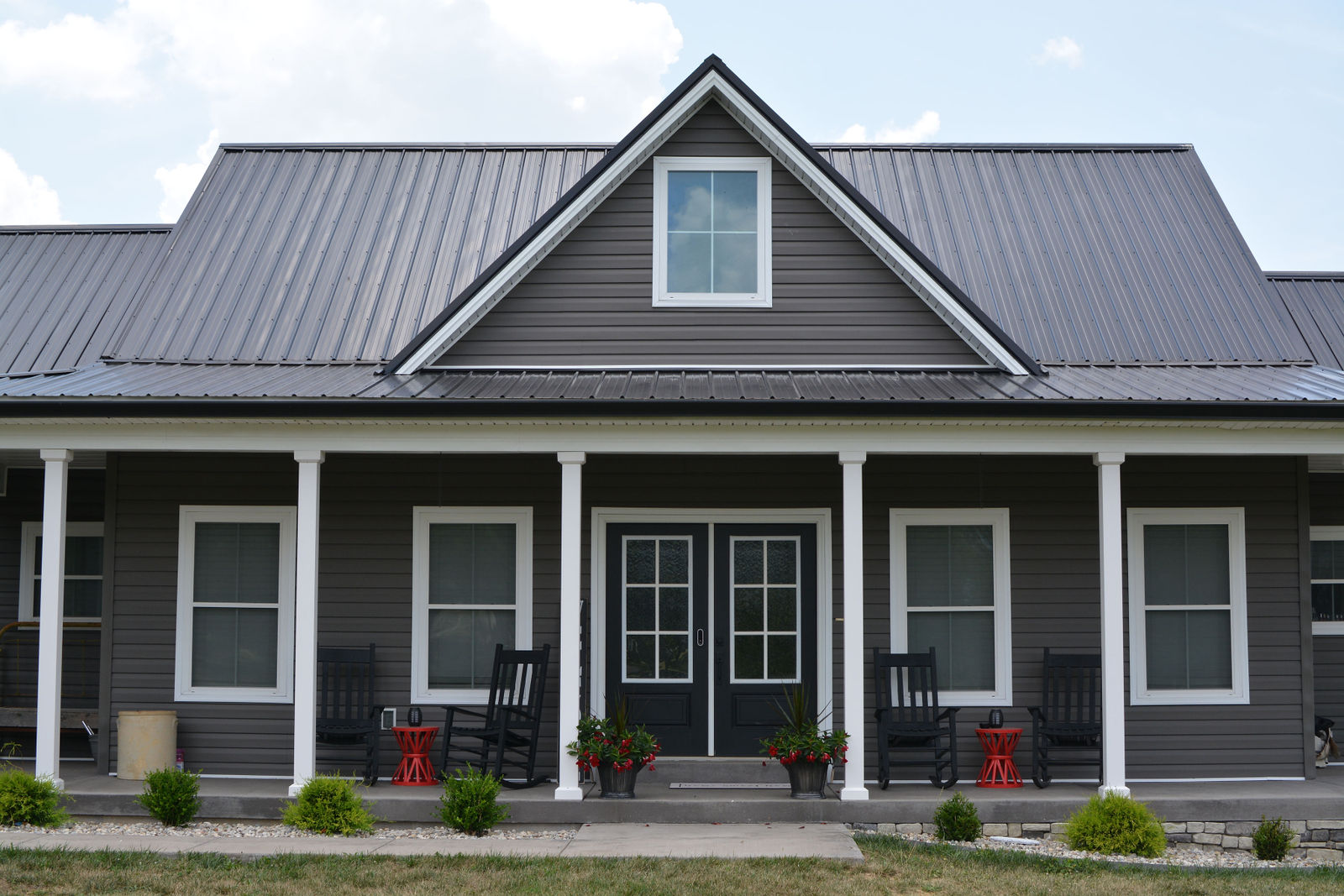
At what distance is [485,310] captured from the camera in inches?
403

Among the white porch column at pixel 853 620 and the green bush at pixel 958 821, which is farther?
the white porch column at pixel 853 620

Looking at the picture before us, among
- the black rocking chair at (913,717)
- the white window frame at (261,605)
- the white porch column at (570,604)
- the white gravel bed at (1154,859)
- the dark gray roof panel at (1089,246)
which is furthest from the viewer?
the dark gray roof panel at (1089,246)

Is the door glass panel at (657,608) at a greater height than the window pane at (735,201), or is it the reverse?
the window pane at (735,201)

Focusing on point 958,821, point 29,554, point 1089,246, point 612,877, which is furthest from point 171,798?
point 1089,246

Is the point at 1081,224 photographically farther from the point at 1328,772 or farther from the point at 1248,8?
the point at 1248,8

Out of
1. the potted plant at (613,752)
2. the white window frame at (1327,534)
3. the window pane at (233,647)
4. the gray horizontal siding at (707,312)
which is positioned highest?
the gray horizontal siding at (707,312)

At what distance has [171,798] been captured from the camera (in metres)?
8.65

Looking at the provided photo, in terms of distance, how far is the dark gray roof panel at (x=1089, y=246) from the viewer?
10.9 meters

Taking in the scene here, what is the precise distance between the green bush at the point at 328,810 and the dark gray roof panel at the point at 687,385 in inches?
109

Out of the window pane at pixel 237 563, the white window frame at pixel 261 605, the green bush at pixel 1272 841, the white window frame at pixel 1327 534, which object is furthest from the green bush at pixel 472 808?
the white window frame at pixel 1327 534

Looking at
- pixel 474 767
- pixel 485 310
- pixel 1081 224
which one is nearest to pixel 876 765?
pixel 474 767

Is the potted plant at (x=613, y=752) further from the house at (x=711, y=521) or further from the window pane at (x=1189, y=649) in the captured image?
the window pane at (x=1189, y=649)

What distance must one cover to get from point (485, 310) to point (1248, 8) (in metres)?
20.8

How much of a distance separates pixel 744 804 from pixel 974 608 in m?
2.84
